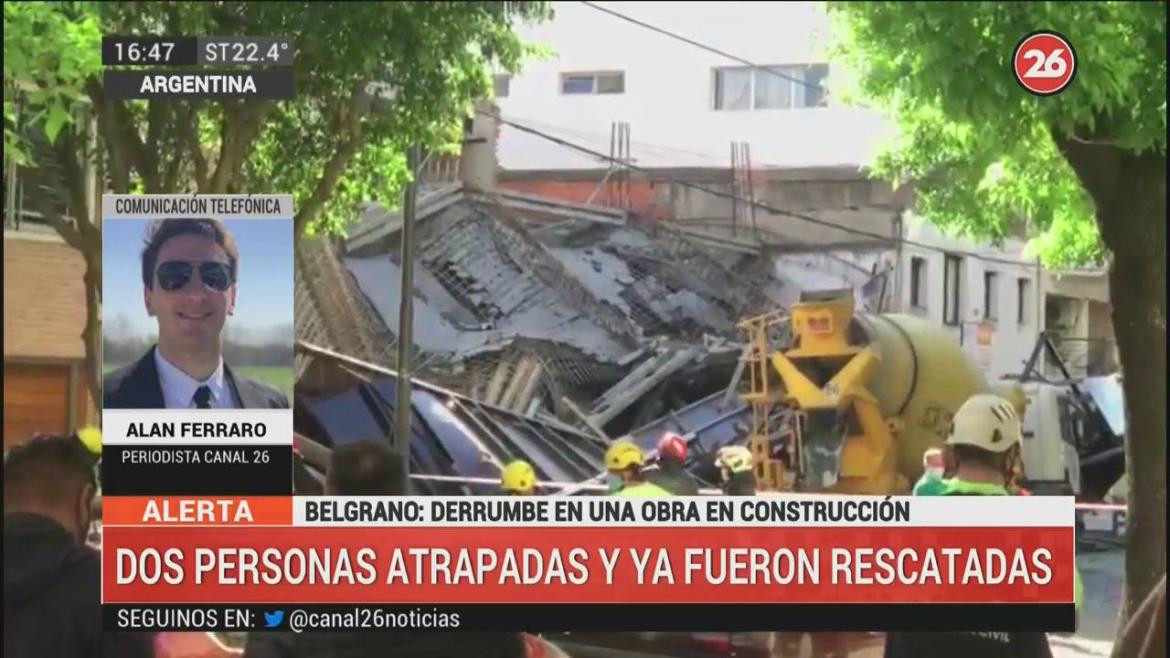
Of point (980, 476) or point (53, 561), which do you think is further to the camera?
point (53, 561)

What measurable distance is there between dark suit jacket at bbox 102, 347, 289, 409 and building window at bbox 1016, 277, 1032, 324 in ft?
4.77

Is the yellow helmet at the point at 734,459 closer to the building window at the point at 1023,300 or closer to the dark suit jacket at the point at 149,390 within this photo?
the building window at the point at 1023,300

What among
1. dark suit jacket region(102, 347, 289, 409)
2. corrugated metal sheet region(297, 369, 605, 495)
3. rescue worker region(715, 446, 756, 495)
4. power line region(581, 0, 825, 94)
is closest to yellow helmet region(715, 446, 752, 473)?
rescue worker region(715, 446, 756, 495)

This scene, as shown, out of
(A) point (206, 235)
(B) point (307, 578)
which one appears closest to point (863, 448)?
(B) point (307, 578)

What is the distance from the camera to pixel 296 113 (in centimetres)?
282

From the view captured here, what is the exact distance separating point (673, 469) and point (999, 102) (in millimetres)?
969

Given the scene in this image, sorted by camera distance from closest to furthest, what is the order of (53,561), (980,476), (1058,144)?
(980,476) < (1058,144) < (53,561)

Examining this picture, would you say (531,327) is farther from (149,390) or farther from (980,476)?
(980,476)

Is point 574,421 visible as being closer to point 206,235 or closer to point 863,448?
point 863,448

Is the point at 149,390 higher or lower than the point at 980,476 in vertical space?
higher

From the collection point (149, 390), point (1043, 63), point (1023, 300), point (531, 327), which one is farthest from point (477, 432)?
point (1043, 63)

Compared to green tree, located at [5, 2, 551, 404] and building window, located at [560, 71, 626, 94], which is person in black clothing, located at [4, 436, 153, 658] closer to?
green tree, located at [5, 2, 551, 404]

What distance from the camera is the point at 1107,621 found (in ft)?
9.21

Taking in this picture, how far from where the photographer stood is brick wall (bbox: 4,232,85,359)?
2.79 metres
